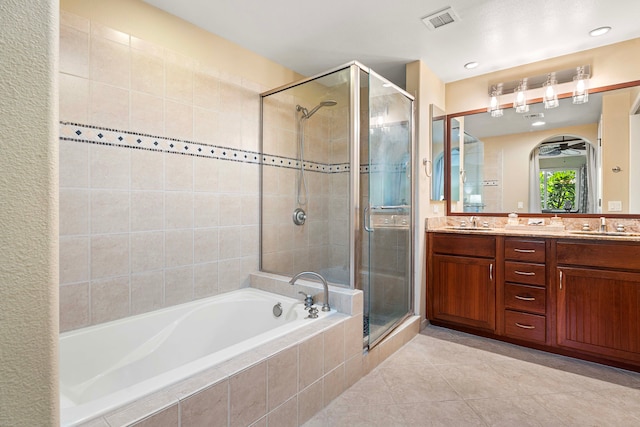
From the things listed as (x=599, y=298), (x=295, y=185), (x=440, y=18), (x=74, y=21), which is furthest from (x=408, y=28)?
(x=599, y=298)

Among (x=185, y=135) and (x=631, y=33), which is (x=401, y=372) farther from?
(x=631, y=33)

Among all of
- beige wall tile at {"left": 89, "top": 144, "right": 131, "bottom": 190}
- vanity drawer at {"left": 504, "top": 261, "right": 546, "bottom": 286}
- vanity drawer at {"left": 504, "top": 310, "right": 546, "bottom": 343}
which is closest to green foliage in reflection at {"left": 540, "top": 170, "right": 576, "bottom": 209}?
vanity drawer at {"left": 504, "top": 261, "right": 546, "bottom": 286}

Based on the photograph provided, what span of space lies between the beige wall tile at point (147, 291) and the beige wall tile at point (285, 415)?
1.06 meters

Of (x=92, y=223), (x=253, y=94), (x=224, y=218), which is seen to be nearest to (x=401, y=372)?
(x=224, y=218)

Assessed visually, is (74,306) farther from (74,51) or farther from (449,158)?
(449,158)

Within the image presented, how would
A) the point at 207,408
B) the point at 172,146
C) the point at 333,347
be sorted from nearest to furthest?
the point at 207,408 < the point at 333,347 < the point at 172,146

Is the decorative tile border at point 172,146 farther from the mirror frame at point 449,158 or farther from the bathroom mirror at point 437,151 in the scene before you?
the mirror frame at point 449,158

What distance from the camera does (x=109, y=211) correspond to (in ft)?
6.00

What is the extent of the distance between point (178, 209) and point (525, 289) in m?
2.58

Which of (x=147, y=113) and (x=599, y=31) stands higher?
(x=599, y=31)

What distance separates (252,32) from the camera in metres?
2.37

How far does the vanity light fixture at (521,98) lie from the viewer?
286 cm

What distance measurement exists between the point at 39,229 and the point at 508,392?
2.35 meters

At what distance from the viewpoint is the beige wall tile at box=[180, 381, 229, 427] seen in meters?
1.13
